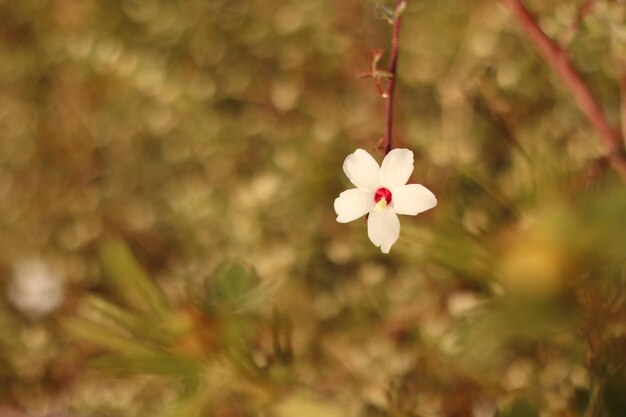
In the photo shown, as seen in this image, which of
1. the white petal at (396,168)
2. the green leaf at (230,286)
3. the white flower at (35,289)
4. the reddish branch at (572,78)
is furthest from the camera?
the white flower at (35,289)

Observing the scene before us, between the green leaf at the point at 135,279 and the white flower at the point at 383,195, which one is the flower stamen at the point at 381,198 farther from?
the green leaf at the point at 135,279

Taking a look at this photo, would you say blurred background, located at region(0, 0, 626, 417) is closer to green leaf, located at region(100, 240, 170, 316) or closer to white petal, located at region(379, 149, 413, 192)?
green leaf, located at region(100, 240, 170, 316)

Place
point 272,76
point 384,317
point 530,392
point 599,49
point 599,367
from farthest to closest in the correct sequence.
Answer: point 272,76 < point 384,317 < point 599,49 < point 530,392 < point 599,367

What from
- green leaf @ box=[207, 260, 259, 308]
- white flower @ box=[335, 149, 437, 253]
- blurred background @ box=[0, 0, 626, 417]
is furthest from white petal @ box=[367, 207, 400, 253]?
green leaf @ box=[207, 260, 259, 308]

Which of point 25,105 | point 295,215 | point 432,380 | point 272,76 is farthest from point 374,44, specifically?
point 25,105

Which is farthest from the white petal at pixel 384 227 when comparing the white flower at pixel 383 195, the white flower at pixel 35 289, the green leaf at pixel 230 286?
the white flower at pixel 35 289

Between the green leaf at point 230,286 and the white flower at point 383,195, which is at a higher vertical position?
the green leaf at point 230,286

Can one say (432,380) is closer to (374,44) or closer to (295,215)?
(295,215)
